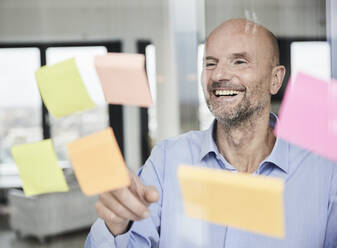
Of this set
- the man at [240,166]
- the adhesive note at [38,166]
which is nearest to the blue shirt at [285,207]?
the man at [240,166]

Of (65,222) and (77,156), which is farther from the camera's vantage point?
(65,222)

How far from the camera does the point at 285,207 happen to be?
0.43m

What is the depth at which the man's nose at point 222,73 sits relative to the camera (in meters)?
0.40

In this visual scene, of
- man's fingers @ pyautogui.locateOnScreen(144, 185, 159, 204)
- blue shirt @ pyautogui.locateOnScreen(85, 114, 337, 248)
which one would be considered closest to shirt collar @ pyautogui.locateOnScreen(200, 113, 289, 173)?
blue shirt @ pyautogui.locateOnScreen(85, 114, 337, 248)

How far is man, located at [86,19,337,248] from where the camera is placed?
1.34 feet

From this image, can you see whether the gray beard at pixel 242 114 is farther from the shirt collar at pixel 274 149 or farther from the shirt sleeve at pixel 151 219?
the shirt sleeve at pixel 151 219

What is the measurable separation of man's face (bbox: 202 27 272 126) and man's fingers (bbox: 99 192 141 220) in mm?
155

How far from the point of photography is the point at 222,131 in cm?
55

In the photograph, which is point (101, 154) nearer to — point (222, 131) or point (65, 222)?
→ point (222, 131)

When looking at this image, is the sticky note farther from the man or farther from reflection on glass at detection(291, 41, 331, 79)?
reflection on glass at detection(291, 41, 331, 79)

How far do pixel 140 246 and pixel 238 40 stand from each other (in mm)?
324

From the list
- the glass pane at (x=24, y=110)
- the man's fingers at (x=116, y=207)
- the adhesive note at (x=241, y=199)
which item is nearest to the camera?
the adhesive note at (x=241, y=199)

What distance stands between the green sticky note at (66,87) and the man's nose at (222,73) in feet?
0.44

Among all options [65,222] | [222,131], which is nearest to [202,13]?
[222,131]
